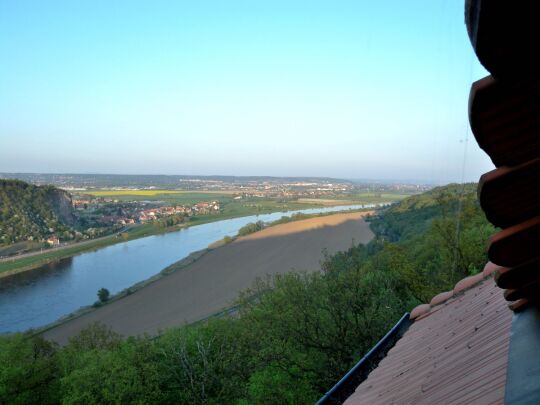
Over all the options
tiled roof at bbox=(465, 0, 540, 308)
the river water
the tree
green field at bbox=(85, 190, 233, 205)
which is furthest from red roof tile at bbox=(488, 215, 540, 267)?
green field at bbox=(85, 190, 233, 205)

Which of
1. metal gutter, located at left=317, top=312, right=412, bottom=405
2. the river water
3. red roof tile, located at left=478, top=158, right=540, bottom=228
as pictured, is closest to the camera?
red roof tile, located at left=478, top=158, right=540, bottom=228

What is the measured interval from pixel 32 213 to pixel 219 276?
137 ft

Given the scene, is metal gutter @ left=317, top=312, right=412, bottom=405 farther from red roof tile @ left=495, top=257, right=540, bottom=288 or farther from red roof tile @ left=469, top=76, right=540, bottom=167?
red roof tile @ left=469, top=76, right=540, bottom=167

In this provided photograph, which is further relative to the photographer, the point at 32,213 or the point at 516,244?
the point at 32,213

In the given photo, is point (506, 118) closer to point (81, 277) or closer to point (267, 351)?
point (267, 351)

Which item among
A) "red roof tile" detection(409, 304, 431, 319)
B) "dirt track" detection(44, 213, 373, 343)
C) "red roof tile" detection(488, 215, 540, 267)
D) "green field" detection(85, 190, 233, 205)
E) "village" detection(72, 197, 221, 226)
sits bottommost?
"dirt track" detection(44, 213, 373, 343)

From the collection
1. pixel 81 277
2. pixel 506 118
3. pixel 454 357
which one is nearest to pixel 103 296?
pixel 81 277

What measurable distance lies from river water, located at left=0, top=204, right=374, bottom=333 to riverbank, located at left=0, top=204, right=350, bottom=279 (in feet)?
4.68

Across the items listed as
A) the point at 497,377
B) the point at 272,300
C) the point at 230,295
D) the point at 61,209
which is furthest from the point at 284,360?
the point at 61,209

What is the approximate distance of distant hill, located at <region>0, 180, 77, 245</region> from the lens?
5647 centimetres

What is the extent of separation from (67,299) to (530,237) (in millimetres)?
35706

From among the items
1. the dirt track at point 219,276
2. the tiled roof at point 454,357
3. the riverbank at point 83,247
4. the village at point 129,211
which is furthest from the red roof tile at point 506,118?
the village at point 129,211

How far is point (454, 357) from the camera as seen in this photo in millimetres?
Answer: 2209

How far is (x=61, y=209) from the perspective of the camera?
2662 inches
